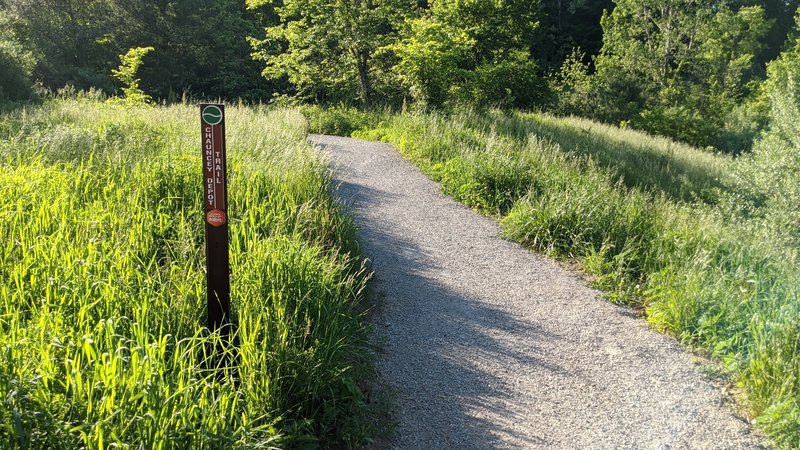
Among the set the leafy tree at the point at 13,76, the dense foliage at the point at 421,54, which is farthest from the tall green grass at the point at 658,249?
the leafy tree at the point at 13,76

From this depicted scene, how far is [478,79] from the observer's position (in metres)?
18.0

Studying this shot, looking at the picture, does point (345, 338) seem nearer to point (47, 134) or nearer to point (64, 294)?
point (64, 294)

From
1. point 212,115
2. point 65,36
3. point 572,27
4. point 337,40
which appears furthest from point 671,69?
point 212,115

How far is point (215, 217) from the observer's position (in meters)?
3.04

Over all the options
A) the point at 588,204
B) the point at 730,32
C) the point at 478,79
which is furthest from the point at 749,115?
the point at 588,204

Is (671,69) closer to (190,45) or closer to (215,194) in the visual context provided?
(190,45)

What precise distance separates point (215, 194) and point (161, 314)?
2.46ft

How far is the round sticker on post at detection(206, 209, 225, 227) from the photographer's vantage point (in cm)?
303

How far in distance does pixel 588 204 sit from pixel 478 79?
38.6 feet

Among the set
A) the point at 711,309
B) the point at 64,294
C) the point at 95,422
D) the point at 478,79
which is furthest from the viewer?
the point at 478,79

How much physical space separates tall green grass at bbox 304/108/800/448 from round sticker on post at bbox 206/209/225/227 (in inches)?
145

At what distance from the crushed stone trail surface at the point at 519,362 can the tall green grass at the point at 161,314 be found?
47 centimetres

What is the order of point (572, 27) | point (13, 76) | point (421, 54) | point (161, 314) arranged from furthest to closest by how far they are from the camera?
point (572, 27), point (421, 54), point (13, 76), point (161, 314)

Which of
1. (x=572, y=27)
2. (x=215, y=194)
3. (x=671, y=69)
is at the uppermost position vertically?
(x=572, y=27)
